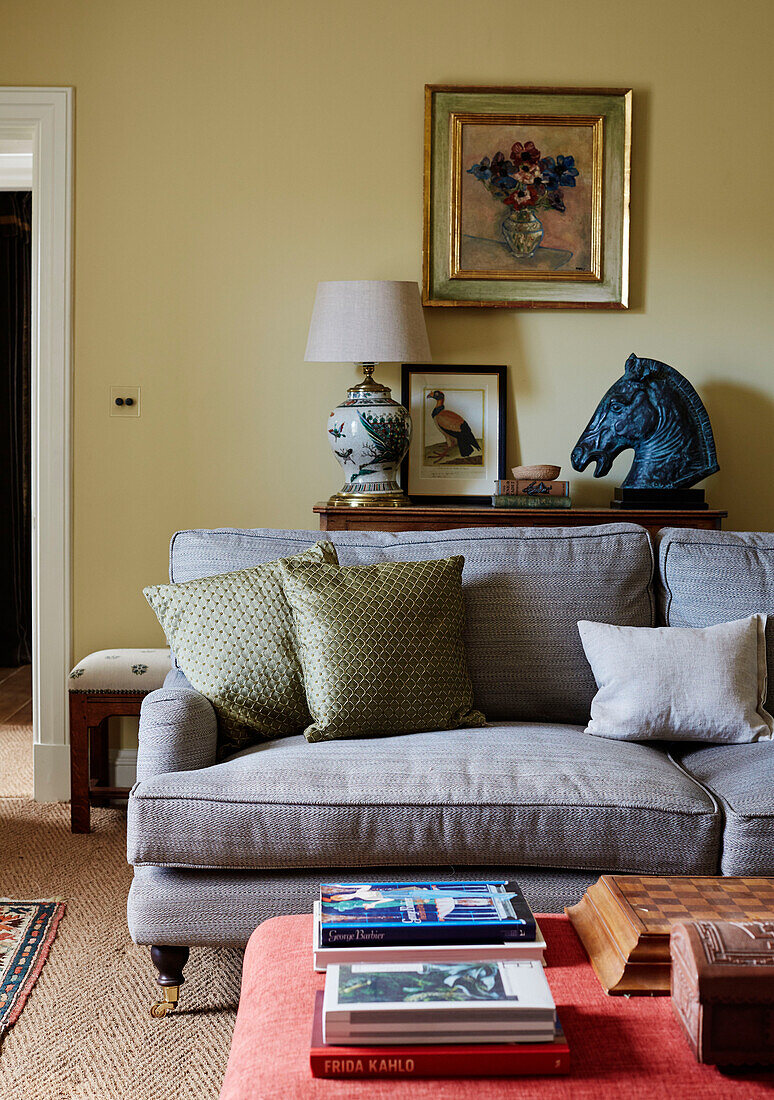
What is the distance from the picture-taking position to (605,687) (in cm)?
223

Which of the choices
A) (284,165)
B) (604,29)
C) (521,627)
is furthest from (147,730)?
(604,29)

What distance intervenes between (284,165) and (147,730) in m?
2.04

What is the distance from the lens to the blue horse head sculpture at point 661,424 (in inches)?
118

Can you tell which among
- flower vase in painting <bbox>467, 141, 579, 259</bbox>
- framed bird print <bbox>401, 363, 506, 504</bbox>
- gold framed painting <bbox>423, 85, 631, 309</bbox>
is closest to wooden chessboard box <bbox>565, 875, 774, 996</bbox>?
framed bird print <bbox>401, 363, 506, 504</bbox>

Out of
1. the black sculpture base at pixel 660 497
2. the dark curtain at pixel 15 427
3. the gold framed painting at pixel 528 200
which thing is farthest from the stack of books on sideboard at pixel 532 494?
the dark curtain at pixel 15 427

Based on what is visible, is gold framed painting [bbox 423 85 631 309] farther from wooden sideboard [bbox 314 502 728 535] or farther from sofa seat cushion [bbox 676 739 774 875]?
sofa seat cushion [bbox 676 739 774 875]

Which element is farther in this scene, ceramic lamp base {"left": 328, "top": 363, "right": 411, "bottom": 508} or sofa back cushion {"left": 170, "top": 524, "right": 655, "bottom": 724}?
ceramic lamp base {"left": 328, "top": 363, "right": 411, "bottom": 508}

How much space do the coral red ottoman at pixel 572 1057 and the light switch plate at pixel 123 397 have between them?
2.28 meters

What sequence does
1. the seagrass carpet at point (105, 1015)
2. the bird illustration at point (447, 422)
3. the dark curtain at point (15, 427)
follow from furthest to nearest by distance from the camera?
the dark curtain at point (15, 427) < the bird illustration at point (447, 422) < the seagrass carpet at point (105, 1015)

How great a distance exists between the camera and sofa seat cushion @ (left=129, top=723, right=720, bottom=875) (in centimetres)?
178

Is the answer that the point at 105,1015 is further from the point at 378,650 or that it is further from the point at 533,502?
the point at 533,502

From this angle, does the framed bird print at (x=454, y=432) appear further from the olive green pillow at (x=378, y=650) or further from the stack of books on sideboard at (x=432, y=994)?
the stack of books on sideboard at (x=432, y=994)

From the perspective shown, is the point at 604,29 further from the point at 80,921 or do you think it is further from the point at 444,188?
the point at 80,921

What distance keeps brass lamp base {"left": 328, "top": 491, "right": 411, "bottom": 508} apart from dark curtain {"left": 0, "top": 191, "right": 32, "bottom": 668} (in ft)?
10.3
